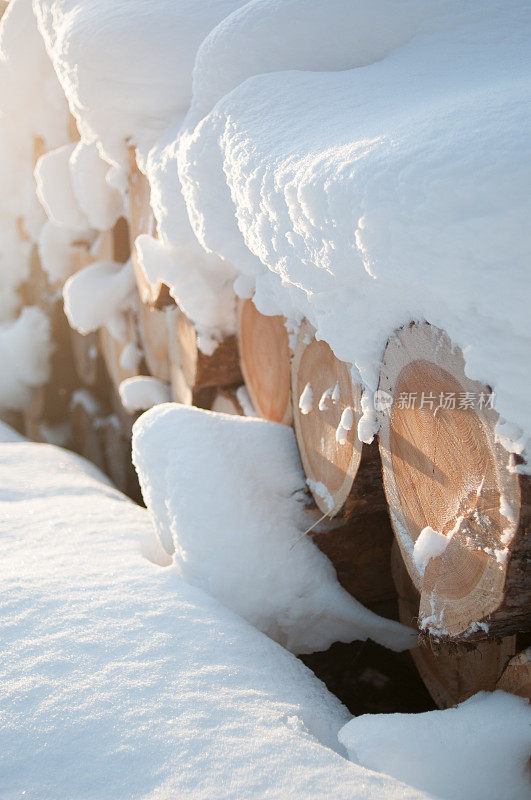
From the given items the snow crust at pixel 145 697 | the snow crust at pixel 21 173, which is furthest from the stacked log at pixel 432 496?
the snow crust at pixel 21 173

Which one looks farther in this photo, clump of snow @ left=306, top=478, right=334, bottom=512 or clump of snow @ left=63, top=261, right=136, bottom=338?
clump of snow @ left=63, top=261, right=136, bottom=338

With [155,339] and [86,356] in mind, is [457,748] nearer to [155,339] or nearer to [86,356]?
[155,339]

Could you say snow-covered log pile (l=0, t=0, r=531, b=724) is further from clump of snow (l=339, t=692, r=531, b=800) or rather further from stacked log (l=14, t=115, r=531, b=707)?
clump of snow (l=339, t=692, r=531, b=800)

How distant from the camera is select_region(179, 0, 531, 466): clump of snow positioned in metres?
0.71

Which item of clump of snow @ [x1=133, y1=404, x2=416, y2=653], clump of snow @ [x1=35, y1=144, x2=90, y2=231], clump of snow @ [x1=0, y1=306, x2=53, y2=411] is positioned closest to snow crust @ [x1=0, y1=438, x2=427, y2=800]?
clump of snow @ [x1=133, y1=404, x2=416, y2=653]

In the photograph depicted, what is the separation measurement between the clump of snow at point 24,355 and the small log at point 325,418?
260 cm

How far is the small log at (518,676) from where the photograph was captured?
0.96m

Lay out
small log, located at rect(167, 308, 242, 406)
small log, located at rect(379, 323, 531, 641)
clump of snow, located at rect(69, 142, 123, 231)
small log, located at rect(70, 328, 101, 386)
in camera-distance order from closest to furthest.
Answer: small log, located at rect(379, 323, 531, 641) → small log, located at rect(167, 308, 242, 406) → clump of snow, located at rect(69, 142, 123, 231) → small log, located at rect(70, 328, 101, 386)

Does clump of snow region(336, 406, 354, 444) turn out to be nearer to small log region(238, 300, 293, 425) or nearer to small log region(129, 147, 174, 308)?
small log region(238, 300, 293, 425)

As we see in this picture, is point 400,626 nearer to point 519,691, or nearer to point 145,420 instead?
point 519,691

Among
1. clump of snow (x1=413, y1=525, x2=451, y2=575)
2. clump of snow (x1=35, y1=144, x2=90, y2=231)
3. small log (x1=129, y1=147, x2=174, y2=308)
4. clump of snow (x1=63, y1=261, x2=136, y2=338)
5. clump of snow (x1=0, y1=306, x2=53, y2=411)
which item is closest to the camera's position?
clump of snow (x1=413, y1=525, x2=451, y2=575)

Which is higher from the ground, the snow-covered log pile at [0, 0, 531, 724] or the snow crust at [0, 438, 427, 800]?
the snow-covered log pile at [0, 0, 531, 724]

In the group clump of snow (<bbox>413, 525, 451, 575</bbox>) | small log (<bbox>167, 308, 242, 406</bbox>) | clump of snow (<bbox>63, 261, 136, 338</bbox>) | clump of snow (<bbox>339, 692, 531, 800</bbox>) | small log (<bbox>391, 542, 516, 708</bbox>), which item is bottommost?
small log (<bbox>391, 542, 516, 708</bbox>)

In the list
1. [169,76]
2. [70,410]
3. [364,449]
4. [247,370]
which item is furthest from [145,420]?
[70,410]
